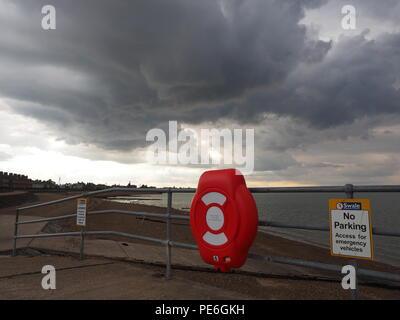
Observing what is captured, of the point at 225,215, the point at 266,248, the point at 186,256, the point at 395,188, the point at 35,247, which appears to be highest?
the point at 395,188

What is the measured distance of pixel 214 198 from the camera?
2.63 meters

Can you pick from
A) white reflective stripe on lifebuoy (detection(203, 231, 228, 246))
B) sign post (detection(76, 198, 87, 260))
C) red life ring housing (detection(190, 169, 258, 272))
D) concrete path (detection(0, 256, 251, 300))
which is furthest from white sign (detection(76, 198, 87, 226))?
white reflective stripe on lifebuoy (detection(203, 231, 228, 246))

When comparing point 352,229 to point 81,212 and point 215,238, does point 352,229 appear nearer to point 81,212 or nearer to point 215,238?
point 215,238

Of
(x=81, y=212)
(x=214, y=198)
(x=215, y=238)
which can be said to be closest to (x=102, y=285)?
(x=215, y=238)

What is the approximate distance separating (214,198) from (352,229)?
3.71 ft

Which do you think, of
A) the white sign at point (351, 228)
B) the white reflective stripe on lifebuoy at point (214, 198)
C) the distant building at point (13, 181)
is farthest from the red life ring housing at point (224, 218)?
the distant building at point (13, 181)

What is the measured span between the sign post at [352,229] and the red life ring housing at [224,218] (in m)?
0.63

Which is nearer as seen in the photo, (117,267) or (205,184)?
(205,184)

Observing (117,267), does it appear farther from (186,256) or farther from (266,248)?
(266,248)

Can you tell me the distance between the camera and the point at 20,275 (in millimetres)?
3590

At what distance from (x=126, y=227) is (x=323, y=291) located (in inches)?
573

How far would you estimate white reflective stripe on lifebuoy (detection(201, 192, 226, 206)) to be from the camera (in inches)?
101

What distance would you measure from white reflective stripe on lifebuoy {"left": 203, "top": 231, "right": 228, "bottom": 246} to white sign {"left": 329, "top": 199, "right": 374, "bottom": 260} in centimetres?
89
